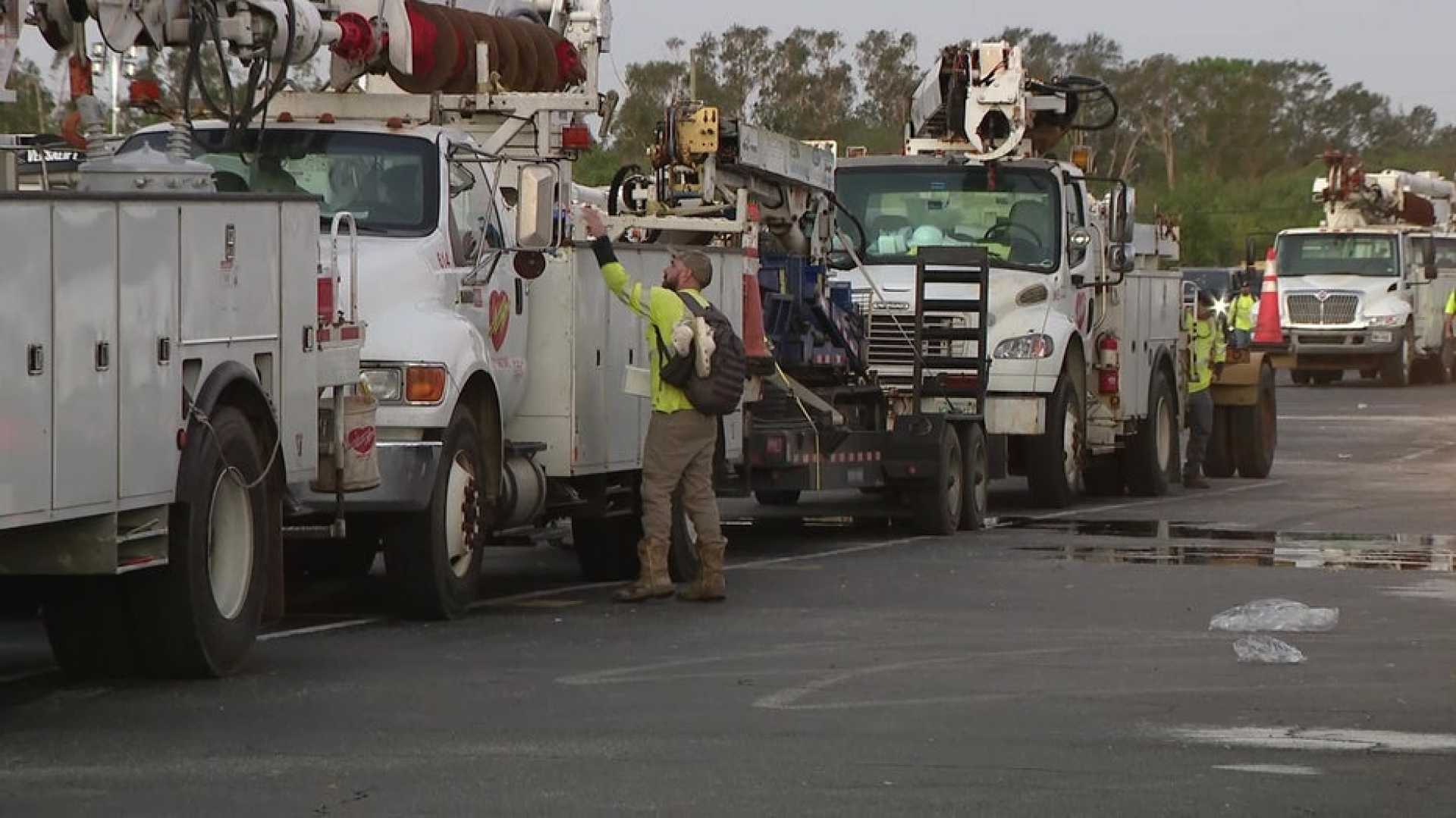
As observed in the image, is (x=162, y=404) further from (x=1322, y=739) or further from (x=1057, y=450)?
(x=1057, y=450)

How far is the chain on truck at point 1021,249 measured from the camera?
2233 cm

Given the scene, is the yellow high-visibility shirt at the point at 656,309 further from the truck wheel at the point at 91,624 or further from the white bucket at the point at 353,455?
the truck wheel at the point at 91,624

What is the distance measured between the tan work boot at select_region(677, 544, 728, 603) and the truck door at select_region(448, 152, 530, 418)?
1.23 m

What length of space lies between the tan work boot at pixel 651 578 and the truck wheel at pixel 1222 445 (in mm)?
13932

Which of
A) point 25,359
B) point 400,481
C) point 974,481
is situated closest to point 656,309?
point 400,481

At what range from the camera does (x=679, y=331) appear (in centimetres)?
1488

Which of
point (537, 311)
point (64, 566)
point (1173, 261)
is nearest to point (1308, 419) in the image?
point (1173, 261)

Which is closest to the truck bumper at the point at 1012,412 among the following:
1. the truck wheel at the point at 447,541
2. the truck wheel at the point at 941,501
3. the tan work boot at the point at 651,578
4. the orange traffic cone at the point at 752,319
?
the truck wheel at the point at 941,501

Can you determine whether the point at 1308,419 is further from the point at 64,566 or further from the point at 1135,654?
the point at 64,566

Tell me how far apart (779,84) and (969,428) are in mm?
39732

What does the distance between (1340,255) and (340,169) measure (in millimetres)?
36952

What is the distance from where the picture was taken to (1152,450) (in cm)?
2542

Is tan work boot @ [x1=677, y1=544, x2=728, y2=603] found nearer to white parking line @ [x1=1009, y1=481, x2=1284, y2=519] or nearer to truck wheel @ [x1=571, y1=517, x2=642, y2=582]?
truck wheel @ [x1=571, y1=517, x2=642, y2=582]

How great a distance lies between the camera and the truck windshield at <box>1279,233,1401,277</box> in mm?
49000
